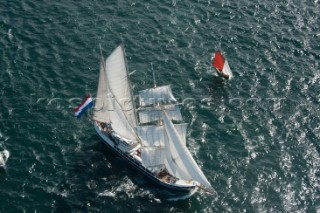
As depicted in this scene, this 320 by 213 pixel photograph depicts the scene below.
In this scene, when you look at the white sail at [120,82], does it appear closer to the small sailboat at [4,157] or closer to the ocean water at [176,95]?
the ocean water at [176,95]

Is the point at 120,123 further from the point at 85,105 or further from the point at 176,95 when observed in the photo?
the point at 176,95

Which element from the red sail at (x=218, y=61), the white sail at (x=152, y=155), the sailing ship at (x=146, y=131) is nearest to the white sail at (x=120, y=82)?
the sailing ship at (x=146, y=131)

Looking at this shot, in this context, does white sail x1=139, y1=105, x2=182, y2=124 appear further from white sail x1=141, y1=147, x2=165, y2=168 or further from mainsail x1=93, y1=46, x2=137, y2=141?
white sail x1=141, y1=147, x2=165, y2=168

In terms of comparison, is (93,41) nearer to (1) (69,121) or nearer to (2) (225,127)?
(1) (69,121)

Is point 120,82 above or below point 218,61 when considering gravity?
below

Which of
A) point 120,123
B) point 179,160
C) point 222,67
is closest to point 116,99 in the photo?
point 120,123

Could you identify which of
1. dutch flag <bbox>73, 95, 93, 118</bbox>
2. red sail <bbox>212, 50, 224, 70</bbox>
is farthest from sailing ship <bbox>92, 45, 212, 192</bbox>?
red sail <bbox>212, 50, 224, 70</bbox>

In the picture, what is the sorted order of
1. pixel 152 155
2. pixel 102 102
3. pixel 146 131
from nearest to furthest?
pixel 152 155 → pixel 146 131 → pixel 102 102
